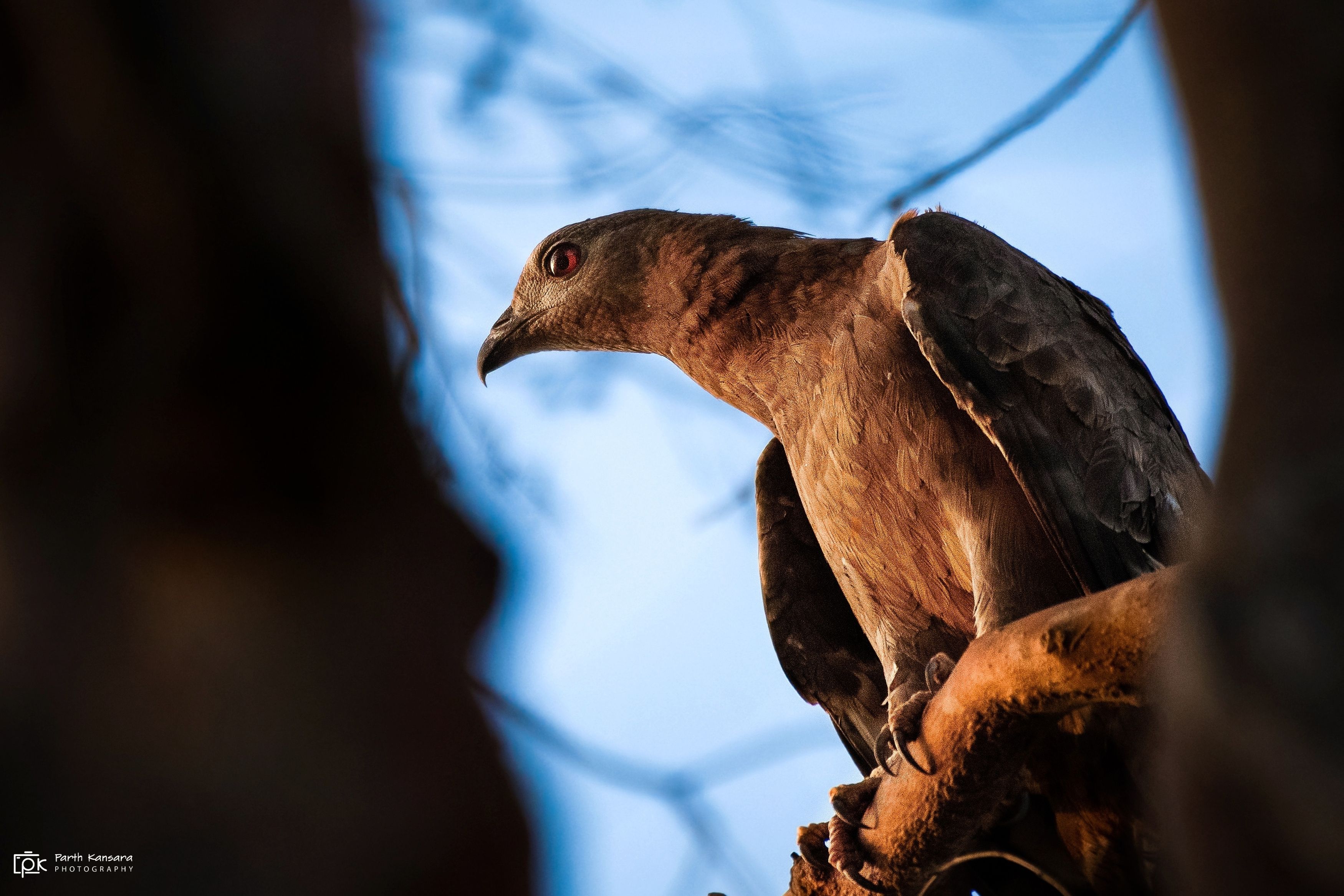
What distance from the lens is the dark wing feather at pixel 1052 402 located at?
3.14m

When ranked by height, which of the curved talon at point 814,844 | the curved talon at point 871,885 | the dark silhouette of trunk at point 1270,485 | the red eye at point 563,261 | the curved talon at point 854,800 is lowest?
the curved talon at point 871,885

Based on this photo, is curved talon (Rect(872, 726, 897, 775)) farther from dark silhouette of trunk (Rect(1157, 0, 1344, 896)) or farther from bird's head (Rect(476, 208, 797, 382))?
dark silhouette of trunk (Rect(1157, 0, 1344, 896))

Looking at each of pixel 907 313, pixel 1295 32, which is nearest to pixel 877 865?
Result: pixel 907 313

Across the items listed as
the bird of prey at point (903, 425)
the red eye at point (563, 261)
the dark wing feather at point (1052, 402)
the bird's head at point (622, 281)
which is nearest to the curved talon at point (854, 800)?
the bird of prey at point (903, 425)

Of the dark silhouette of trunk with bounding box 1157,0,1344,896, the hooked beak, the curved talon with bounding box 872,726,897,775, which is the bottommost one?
the curved talon with bounding box 872,726,897,775

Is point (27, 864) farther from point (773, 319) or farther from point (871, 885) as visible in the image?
point (773, 319)

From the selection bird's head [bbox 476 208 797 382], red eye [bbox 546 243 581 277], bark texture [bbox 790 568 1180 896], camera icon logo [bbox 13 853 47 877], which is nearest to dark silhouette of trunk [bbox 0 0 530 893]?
camera icon logo [bbox 13 853 47 877]

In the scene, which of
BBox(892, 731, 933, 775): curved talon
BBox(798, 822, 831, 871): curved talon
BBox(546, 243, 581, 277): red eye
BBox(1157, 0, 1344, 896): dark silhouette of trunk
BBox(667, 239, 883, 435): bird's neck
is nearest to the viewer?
BBox(1157, 0, 1344, 896): dark silhouette of trunk

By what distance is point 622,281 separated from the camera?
4418 millimetres

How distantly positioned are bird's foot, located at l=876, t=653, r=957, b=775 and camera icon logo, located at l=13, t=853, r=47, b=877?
1.98m

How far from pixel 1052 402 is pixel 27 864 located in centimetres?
295

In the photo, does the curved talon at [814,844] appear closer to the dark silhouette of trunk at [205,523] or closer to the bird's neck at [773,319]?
the bird's neck at [773,319]

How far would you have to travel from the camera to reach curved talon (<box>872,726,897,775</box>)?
10.2ft

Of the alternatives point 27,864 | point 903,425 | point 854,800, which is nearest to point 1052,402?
point 903,425
